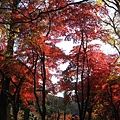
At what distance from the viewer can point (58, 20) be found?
1040cm

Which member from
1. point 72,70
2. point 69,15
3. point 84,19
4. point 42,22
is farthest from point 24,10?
point 72,70

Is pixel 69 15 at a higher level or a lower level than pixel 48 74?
higher

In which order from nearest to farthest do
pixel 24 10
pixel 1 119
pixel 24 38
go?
pixel 24 10 → pixel 24 38 → pixel 1 119

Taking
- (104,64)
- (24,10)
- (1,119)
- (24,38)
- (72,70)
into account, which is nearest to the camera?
(24,10)

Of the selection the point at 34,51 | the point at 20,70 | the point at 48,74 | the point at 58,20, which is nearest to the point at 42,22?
the point at 58,20

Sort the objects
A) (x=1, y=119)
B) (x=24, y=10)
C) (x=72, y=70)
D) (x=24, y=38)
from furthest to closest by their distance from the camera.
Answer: (x=1, y=119)
(x=72, y=70)
(x=24, y=38)
(x=24, y=10)

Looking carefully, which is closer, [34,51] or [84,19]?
[84,19]

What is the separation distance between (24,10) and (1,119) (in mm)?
7255

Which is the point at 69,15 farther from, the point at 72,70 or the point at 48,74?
the point at 48,74

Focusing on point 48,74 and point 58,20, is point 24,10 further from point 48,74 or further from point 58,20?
point 48,74

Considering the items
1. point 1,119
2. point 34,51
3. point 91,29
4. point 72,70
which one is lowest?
point 1,119

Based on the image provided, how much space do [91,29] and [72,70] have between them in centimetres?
246

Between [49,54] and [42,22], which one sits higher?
[42,22]

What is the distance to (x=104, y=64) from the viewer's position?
13.5m
